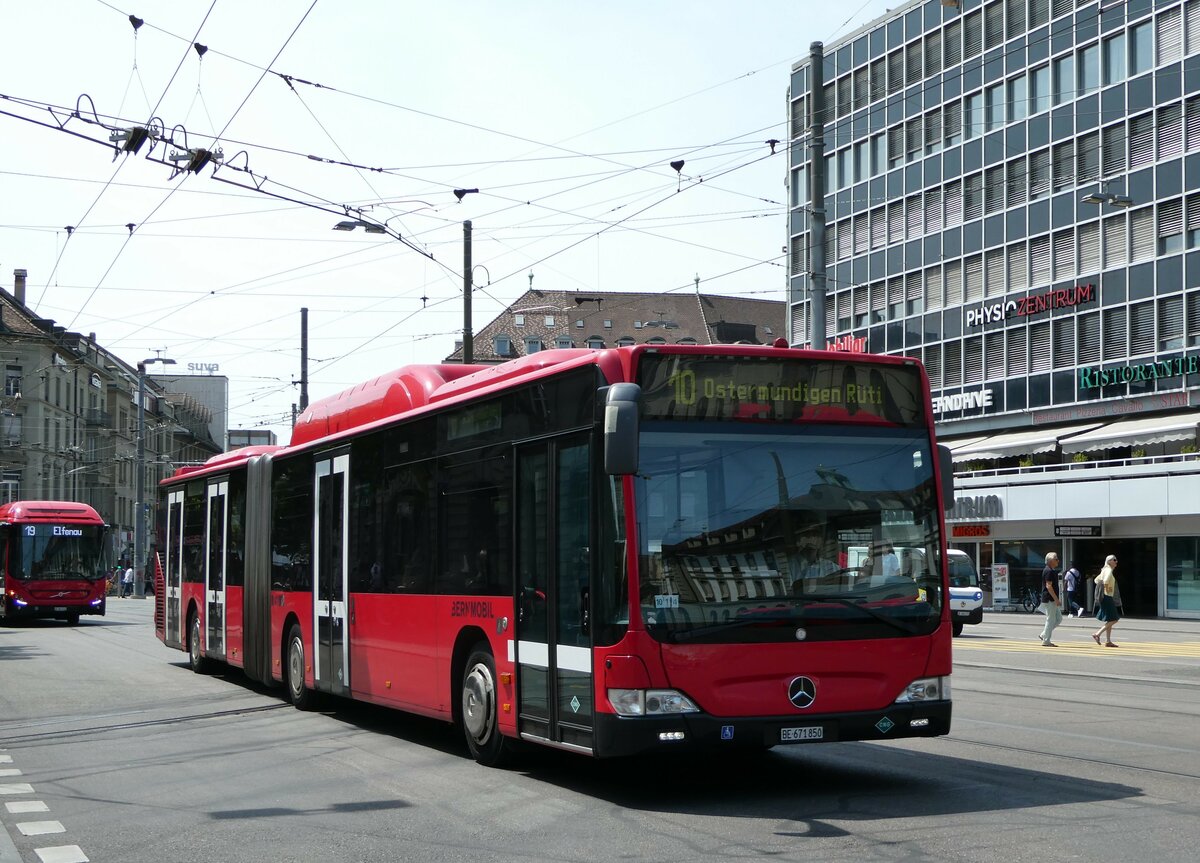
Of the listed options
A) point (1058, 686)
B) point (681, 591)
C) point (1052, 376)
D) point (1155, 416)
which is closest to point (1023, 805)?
point (681, 591)

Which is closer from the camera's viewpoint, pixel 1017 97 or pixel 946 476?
pixel 946 476

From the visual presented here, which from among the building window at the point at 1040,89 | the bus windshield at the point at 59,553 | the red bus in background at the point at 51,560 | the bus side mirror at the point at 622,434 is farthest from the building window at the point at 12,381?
the bus side mirror at the point at 622,434

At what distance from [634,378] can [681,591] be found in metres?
1.31

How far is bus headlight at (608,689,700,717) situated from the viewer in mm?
9008

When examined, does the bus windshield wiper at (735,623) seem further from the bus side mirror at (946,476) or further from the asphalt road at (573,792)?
the bus side mirror at (946,476)

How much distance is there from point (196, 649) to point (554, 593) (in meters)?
13.0

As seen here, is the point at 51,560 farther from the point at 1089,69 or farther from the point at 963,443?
the point at 1089,69

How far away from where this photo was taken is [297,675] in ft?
53.2

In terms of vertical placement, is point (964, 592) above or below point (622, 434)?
below

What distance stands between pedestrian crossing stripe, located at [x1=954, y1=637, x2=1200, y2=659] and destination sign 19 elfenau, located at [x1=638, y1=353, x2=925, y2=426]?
16.3 metres

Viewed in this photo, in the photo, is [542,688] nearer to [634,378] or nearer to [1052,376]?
[634,378]

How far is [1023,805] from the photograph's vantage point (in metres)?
8.85

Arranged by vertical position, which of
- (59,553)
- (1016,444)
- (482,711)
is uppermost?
(1016,444)

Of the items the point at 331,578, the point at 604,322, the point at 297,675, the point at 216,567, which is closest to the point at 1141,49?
the point at 216,567
